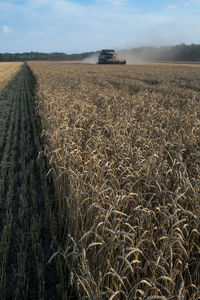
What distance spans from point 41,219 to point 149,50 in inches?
4620

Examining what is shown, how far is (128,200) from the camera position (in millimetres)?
2678

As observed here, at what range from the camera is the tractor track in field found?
2.75 meters

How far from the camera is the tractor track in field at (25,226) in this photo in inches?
108

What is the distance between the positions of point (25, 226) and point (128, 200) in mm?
1719

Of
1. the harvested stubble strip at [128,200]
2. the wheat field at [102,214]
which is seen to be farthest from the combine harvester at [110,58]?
the wheat field at [102,214]

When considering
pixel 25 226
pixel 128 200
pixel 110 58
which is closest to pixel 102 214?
pixel 128 200

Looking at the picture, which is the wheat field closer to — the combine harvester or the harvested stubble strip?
the harvested stubble strip

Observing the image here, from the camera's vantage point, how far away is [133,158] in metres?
4.00

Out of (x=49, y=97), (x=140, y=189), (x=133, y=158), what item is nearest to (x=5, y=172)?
(x=133, y=158)

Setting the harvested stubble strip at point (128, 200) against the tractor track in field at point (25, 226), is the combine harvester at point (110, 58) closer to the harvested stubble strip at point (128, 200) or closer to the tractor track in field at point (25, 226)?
the harvested stubble strip at point (128, 200)

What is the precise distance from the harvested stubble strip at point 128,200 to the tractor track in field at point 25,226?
0.81ft

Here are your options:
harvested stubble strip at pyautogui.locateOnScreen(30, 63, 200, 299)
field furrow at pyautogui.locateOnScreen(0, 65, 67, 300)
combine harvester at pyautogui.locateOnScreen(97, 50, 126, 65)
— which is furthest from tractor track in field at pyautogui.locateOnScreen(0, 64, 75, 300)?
combine harvester at pyautogui.locateOnScreen(97, 50, 126, 65)

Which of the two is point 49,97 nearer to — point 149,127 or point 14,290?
point 149,127

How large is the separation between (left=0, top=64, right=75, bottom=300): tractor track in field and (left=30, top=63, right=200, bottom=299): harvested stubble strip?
0.81ft
